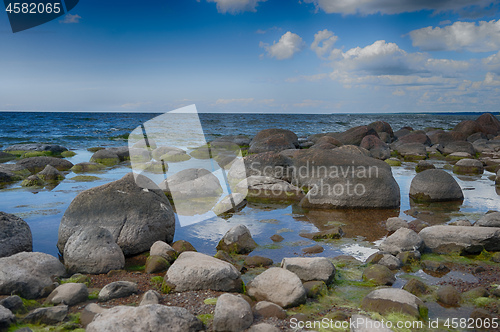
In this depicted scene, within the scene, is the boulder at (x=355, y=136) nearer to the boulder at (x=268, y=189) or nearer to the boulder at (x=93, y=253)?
the boulder at (x=268, y=189)

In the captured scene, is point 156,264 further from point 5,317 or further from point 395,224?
point 395,224

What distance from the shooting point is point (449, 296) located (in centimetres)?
500

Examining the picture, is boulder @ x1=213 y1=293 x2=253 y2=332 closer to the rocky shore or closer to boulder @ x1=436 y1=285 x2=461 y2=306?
the rocky shore

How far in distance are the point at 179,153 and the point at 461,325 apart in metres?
17.4

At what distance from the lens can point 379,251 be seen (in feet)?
22.5

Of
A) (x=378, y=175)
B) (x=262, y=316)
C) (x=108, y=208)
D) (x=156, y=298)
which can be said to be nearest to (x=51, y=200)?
(x=108, y=208)

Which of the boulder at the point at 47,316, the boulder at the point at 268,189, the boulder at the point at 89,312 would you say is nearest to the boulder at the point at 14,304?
the boulder at the point at 47,316

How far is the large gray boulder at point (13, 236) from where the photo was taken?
6328 millimetres

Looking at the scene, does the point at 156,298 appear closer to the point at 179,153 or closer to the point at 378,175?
the point at 378,175

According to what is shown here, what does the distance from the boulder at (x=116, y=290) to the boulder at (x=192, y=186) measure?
6.16 m

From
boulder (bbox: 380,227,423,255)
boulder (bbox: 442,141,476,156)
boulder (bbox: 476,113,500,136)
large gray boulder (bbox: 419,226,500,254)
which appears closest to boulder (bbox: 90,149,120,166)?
boulder (bbox: 380,227,423,255)

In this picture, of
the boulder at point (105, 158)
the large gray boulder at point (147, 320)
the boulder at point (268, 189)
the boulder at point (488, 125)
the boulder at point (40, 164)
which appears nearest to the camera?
the large gray boulder at point (147, 320)

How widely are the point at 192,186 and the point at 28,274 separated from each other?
6417mm

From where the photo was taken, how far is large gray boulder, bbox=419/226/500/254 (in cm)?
689
